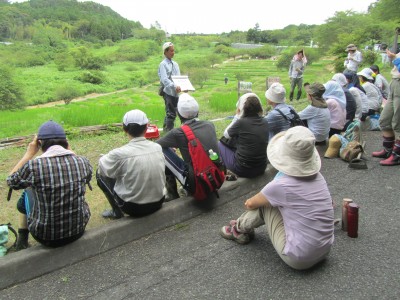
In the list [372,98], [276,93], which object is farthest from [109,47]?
[276,93]

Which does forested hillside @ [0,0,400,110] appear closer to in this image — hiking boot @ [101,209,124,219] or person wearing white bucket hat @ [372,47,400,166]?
person wearing white bucket hat @ [372,47,400,166]

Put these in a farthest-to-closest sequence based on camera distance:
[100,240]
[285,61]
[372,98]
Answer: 1. [285,61]
2. [372,98]
3. [100,240]

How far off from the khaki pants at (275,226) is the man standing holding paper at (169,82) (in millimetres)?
3376

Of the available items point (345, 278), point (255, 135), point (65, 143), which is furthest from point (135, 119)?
point (345, 278)

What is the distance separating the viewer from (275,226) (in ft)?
8.14

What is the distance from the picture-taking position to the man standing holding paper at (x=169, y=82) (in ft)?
18.8

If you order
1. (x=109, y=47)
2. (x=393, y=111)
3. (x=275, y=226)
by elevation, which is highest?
(x=109, y=47)

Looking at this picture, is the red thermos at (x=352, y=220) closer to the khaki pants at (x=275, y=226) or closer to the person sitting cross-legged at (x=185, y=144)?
the khaki pants at (x=275, y=226)

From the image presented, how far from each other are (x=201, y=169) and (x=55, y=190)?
1.30 meters

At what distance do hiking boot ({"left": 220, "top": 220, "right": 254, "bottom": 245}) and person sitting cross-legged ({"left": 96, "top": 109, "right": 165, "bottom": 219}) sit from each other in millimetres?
605

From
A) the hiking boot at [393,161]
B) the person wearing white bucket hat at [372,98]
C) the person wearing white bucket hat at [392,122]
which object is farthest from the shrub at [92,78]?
the hiking boot at [393,161]

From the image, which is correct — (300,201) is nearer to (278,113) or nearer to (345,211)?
(345,211)

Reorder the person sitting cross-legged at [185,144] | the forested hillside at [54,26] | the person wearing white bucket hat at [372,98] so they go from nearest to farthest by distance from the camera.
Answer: the person sitting cross-legged at [185,144], the person wearing white bucket hat at [372,98], the forested hillside at [54,26]

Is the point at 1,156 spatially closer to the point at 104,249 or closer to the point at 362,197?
the point at 104,249
